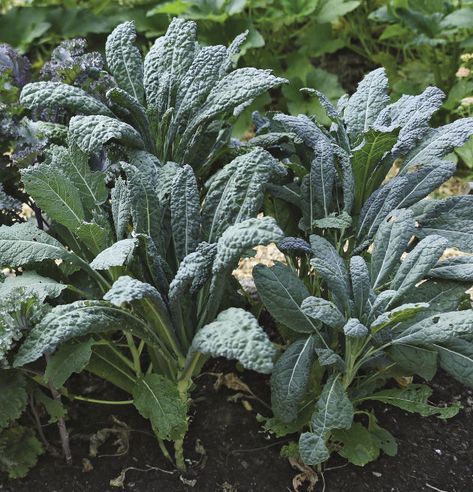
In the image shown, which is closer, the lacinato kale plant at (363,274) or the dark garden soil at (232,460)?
the lacinato kale plant at (363,274)

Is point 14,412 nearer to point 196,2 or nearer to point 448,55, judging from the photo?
point 196,2

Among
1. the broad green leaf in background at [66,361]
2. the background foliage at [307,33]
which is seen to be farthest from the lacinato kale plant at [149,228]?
the background foliage at [307,33]

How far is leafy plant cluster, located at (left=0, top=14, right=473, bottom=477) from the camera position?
5.45ft

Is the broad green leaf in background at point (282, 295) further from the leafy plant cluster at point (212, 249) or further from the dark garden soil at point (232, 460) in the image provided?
the dark garden soil at point (232, 460)

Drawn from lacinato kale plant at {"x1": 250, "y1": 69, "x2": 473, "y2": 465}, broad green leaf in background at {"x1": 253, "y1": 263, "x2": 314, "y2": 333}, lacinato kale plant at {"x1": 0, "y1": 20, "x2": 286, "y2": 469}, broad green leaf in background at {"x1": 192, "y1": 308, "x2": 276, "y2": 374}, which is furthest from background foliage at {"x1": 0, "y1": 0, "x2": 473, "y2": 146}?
broad green leaf in background at {"x1": 192, "y1": 308, "x2": 276, "y2": 374}

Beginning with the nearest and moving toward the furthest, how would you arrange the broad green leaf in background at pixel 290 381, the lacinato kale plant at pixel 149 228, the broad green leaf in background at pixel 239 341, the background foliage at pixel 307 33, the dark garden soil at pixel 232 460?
the broad green leaf in background at pixel 239 341
the lacinato kale plant at pixel 149 228
the broad green leaf in background at pixel 290 381
the dark garden soil at pixel 232 460
the background foliage at pixel 307 33

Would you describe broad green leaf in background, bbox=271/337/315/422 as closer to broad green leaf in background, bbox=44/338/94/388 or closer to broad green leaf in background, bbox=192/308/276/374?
broad green leaf in background, bbox=192/308/276/374

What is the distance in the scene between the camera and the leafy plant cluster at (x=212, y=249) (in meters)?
1.66

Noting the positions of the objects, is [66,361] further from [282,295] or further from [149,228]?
[282,295]

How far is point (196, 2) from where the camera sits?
13.5 ft

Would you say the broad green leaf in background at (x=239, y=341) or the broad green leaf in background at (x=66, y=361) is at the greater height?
the broad green leaf in background at (x=239, y=341)

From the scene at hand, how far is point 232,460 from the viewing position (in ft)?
6.20

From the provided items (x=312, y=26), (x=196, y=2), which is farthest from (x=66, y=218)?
(x=312, y=26)

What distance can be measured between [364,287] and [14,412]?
0.90m
